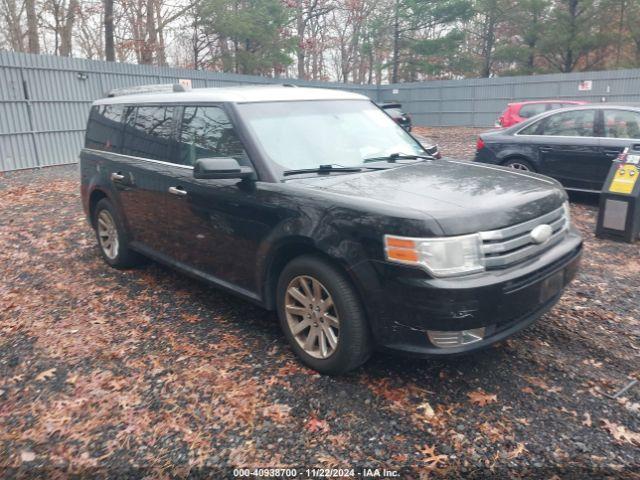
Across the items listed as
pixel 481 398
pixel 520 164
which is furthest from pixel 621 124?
pixel 481 398

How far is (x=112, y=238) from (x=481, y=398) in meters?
4.22

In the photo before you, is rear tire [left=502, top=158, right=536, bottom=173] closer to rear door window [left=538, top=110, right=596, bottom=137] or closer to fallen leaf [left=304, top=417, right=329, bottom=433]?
rear door window [left=538, top=110, right=596, bottom=137]

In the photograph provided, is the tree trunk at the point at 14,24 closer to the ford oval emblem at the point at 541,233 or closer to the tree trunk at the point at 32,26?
the tree trunk at the point at 32,26

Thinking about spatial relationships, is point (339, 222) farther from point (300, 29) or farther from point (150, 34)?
point (300, 29)

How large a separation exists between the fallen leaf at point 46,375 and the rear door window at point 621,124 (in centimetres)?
775

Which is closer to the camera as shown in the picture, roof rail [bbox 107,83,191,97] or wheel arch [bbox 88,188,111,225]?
roof rail [bbox 107,83,191,97]

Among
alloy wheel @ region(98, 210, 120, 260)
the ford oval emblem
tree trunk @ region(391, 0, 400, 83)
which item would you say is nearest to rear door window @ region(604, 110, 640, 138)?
the ford oval emblem

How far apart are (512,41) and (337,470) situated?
34.7m

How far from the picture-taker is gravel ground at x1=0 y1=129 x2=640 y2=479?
9.00ft

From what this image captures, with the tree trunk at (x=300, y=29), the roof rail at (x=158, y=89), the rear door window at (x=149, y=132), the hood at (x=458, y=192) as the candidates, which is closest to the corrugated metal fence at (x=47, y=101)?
the roof rail at (x=158, y=89)

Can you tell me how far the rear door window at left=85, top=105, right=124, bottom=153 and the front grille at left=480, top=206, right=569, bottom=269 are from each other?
3.91 m

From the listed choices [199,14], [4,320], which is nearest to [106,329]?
[4,320]

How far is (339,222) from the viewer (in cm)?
312

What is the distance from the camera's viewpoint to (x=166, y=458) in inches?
109
